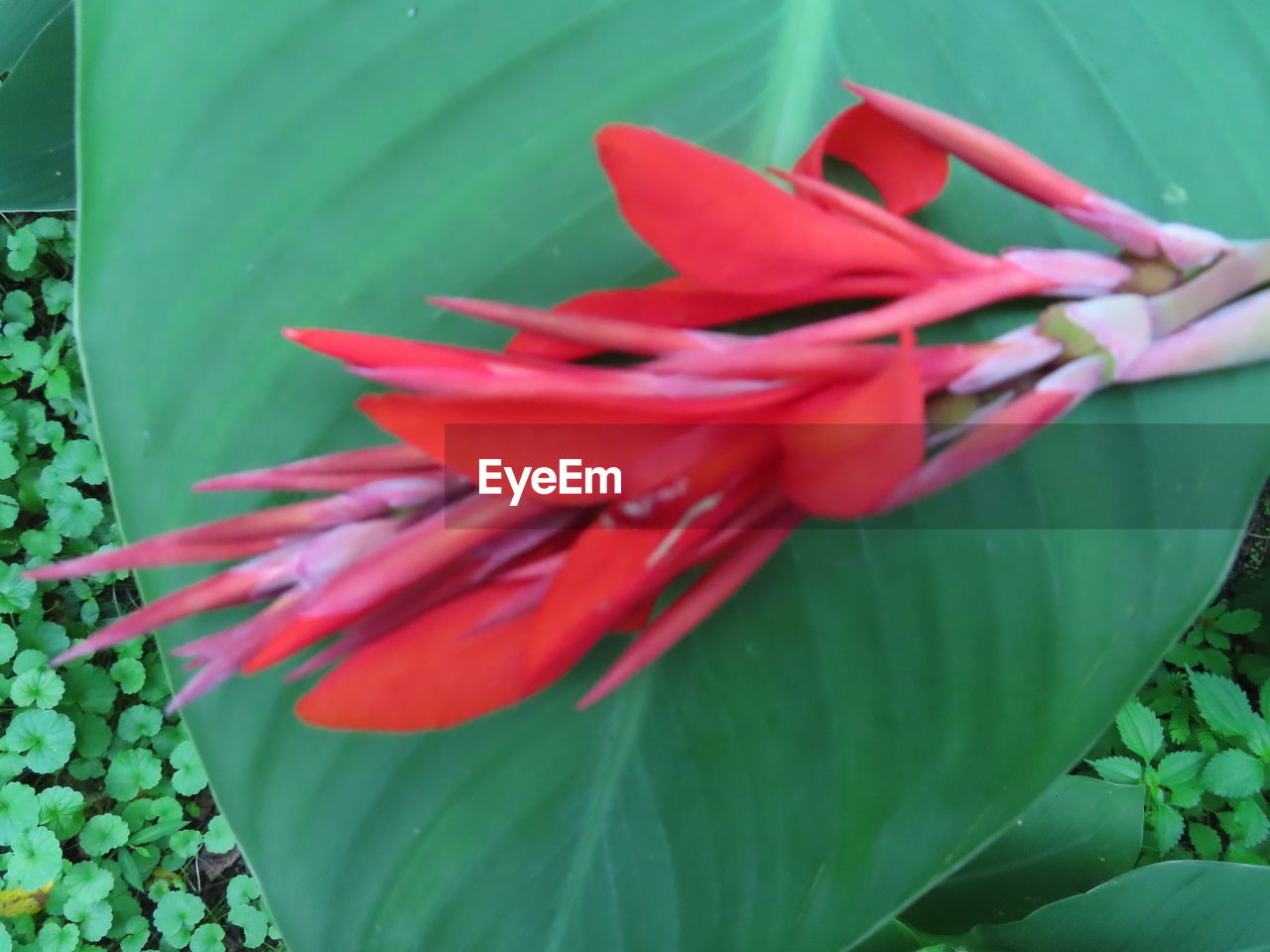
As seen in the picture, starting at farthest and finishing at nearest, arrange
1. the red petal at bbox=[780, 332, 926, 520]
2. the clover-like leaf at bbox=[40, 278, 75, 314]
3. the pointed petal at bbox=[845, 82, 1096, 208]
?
the clover-like leaf at bbox=[40, 278, 75, 314]
the pointed petal at bbox=[845, 82, 1096, 208]
the red petal at bbox=[780, 332, 926, 520]

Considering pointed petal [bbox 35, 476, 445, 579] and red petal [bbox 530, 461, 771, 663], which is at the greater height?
pointed petal [bbox 35, 476, 445, 579]

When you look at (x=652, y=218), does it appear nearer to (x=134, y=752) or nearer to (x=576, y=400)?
(x=576, y=400)

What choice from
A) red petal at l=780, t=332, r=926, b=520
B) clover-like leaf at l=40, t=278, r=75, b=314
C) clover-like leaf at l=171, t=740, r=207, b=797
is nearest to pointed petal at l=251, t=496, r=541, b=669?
red petal at l=780, t=332, r=926, b=520

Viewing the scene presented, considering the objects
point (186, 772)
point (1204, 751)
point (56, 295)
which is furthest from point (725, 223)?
point (56, 295)

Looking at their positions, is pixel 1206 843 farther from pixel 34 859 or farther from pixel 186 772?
pixel 34 859

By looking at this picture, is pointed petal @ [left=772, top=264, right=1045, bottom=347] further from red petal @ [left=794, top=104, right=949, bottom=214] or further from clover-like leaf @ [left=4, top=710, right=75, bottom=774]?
clover-like leaf @ [left=4, top=710, right=75, bottom=774]

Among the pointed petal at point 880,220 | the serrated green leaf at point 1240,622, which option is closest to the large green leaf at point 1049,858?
the serrated green leaf at point 1240,622

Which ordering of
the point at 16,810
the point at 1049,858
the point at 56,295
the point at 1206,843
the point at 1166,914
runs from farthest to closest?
the point at 56,295, the point at 16,810, the point at 1206,843, the point at 1049,858, the point at 1166,914
